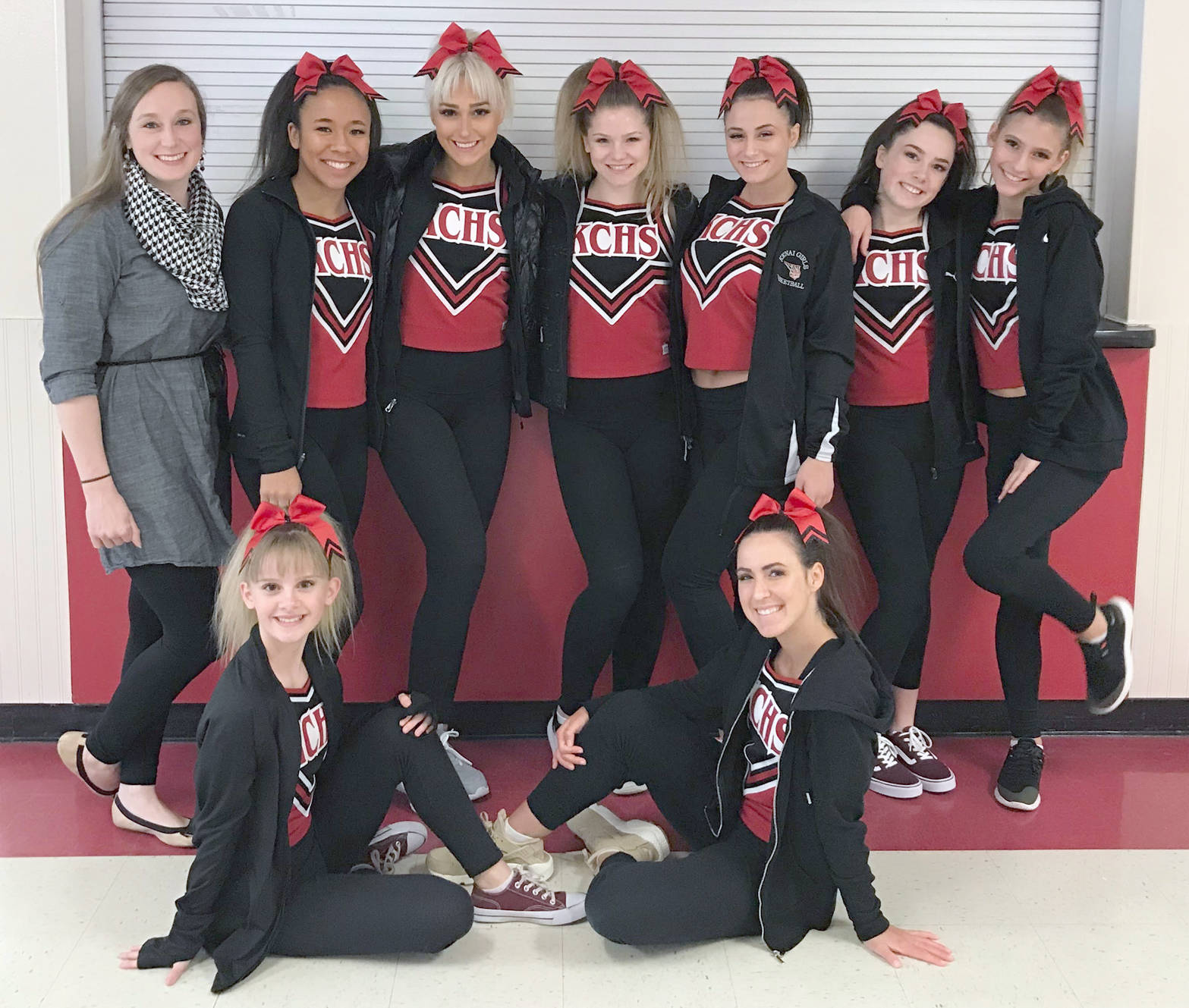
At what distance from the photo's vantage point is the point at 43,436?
3248 mm

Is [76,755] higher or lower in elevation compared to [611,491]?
lower

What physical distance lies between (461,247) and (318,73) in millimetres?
469

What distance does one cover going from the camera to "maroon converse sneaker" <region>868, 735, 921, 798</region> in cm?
311

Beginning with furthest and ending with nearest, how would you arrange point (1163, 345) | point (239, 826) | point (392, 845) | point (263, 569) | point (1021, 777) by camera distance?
1. point (1163, 345)
2. point (1021, 777)
3. point (392, 845)
4. point (263, 569)
5. point (239, 826)

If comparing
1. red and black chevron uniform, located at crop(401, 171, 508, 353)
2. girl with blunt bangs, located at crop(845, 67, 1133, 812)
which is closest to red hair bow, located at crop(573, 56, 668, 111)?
red and black chevron uniform, located at crop(401, 171, 508, 353)

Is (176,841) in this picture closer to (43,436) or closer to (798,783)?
(43,436)

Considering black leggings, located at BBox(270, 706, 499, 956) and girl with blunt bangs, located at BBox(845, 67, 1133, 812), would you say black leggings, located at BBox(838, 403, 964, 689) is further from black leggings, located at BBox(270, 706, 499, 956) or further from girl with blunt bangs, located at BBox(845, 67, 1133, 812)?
black leggings, located at BBox(270, 706, 499, 956)

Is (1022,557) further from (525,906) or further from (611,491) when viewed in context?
(525,906)

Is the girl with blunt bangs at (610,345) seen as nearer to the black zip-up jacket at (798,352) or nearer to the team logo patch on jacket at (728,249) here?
the team logo patch on jacket at (728,249)

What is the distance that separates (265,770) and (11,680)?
143 cm

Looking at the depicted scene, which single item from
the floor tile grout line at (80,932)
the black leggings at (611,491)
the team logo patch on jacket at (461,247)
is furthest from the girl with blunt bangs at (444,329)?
the floor tile grout line at (80,932)

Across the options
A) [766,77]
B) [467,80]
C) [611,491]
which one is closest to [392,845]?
[611,491]

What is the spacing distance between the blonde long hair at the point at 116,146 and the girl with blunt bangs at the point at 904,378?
5.08 ft

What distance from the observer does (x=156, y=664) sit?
281 cm
